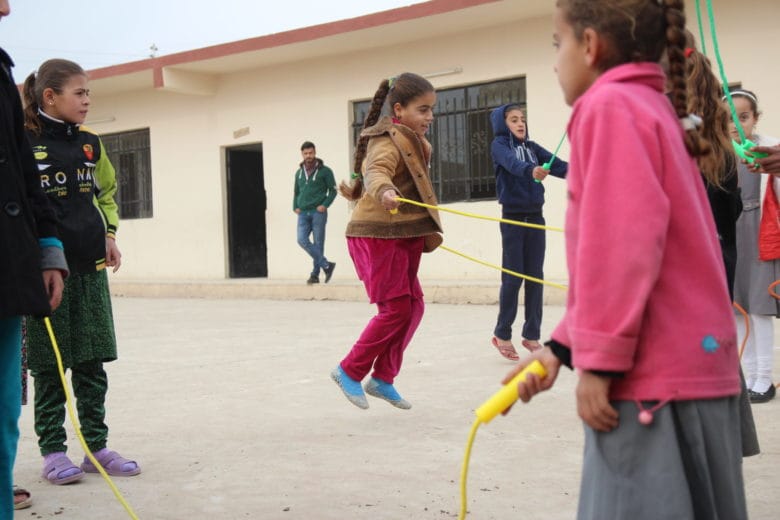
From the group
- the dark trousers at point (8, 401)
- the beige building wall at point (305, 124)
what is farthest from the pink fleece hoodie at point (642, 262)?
the beige building wall at point (305, 124)

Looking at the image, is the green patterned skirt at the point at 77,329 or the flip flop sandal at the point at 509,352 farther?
the flip flop sandal at the point at 509,352

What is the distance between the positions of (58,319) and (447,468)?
161 centimetres

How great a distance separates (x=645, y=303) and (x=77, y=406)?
2.77 m

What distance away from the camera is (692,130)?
1.80 meters

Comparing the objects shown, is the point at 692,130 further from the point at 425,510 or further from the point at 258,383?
the point at 258,383

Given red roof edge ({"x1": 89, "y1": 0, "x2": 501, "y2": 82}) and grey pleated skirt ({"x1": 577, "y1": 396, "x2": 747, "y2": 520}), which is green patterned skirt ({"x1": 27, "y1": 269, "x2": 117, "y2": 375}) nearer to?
grey pleated skirt ({"x1": 577, "y1": 396, "x2": 747, "y2": 520})

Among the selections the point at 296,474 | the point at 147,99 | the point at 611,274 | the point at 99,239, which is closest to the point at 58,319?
the point at 99,239

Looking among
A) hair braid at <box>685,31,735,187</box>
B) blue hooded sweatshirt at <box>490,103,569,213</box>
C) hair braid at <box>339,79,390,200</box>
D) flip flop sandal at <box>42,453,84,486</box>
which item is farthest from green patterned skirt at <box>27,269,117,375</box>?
blue hooded sweatshirt at <box>490,103,569,213</box>

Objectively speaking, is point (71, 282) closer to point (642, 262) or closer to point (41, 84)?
point (41, 84)

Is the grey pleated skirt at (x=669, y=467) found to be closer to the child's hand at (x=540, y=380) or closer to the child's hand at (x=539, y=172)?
the child's hand at (x=540, y=380)

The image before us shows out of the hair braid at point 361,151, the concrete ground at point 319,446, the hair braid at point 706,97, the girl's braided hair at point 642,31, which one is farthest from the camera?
the hair braid at point 361,151

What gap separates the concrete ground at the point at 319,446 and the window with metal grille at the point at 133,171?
36.1 feet

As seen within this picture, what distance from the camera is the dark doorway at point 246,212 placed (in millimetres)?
16547

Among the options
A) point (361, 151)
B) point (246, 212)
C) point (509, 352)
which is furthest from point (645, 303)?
point (246, 212)
